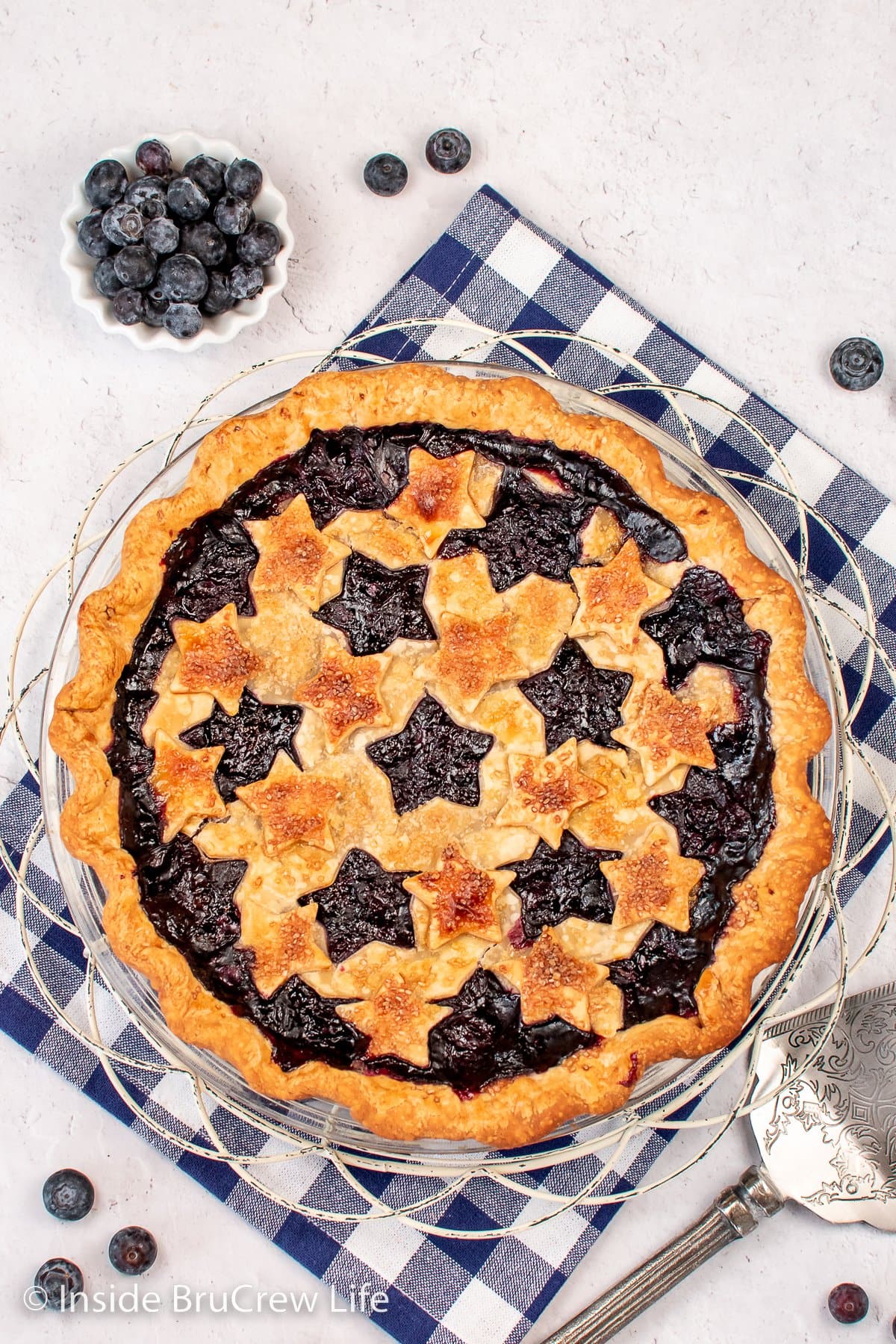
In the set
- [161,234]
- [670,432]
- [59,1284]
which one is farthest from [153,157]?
[59,1284]

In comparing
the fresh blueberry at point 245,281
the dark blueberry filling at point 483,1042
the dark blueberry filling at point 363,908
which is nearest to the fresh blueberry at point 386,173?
the fresh blueberry at point 245,281

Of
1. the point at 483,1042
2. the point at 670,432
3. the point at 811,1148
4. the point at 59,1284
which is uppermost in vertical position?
the point at 670,432

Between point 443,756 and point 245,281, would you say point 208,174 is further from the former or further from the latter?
point 443,756

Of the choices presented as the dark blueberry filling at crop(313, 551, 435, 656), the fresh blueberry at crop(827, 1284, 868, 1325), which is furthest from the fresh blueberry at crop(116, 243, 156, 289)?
the fresh blueberry at crop(827, 1284, 868, 1325)

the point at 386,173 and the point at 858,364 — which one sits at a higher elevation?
the point at 858,364

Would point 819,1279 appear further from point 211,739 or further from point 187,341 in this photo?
point 187,341

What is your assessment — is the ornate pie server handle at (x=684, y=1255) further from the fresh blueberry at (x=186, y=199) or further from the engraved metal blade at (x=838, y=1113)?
the fresh blueberry at (x=186, y=199)

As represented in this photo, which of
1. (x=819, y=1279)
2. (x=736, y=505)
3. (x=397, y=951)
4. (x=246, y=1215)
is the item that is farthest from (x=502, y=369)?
(x=819, y=1279)
